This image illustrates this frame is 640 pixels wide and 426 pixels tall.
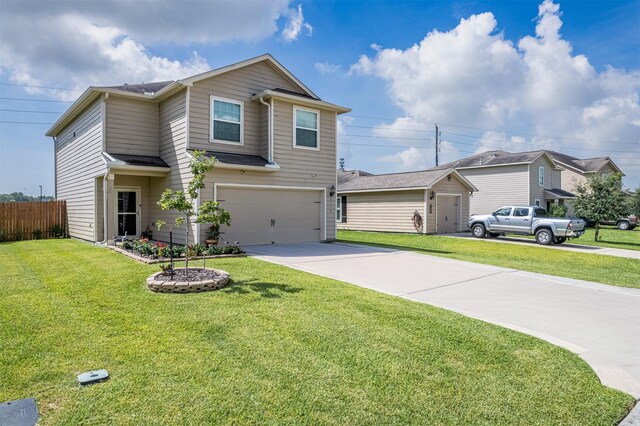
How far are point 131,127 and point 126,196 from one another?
2514 mm

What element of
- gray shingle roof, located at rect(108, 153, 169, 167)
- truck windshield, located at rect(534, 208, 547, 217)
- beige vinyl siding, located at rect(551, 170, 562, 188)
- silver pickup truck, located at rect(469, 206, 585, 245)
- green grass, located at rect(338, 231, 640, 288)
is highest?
beige vinyl siding, located at rect(551, 170, 562, 188)

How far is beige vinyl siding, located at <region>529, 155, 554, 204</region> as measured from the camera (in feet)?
90.5

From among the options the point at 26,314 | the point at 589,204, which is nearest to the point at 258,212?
the point at 26,314

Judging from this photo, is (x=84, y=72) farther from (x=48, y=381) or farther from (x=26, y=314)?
(x=48, y=381)

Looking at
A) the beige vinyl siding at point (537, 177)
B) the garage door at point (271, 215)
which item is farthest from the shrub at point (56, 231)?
the beige vinyl siding at point (537, 177)

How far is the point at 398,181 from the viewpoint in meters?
22.4

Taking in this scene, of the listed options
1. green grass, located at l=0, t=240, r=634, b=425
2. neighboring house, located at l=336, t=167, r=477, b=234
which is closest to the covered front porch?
green grass, located at l=0, t=240, r=634, b=425

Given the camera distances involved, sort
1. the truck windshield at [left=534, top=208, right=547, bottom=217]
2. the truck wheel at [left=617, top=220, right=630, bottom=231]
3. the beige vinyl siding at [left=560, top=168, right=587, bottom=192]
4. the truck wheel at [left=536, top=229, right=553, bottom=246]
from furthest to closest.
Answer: the beige vinyl siding at [left=560, top=168, right=587, bottom=192] < the truck wheel at [left=617, top=220, right=630, bottom=231] < the truck windshield at [left=534, top=208, right=547, bottom=217] < the truck wheel at [left=536, top=229, right=553, bottom=246]

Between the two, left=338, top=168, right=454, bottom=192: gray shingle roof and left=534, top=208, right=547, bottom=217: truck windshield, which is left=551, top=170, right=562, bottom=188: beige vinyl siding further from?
left=534, top=208, right=547, bottom=217: truck windshield

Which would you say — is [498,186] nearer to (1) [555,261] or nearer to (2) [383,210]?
(2) [383,210]

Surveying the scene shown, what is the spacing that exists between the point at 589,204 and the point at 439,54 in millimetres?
10317

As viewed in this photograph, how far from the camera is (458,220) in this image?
2266cm

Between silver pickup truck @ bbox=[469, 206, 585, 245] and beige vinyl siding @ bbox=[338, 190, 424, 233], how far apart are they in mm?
3270

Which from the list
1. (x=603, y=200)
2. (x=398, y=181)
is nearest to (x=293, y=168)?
(x=398, y=181)
